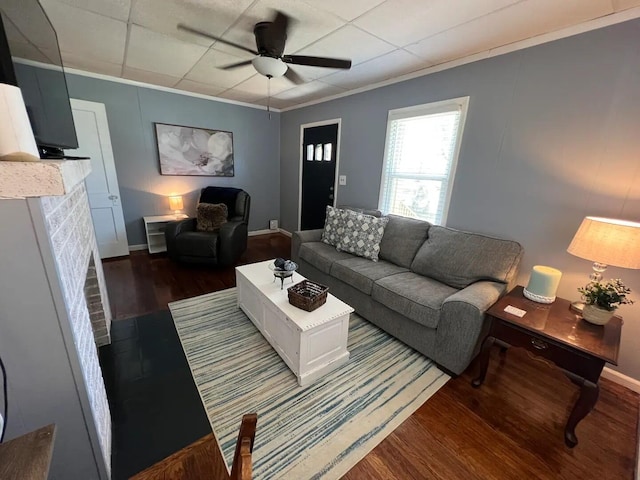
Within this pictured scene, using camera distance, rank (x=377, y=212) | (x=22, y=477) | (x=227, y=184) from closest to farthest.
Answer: (x=22, y=477), (x=377, y=212), (x=227, y=184)

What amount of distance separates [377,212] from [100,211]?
360 cm

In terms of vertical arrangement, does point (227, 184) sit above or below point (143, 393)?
above

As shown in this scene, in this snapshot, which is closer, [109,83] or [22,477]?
[22,477]

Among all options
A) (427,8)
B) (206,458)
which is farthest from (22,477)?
→ (427,8)

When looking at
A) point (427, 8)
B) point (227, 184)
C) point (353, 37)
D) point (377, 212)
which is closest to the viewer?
point (427, 8)

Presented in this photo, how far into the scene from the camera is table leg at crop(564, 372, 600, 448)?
1.28 m

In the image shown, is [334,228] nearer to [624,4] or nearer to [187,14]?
[187,14]

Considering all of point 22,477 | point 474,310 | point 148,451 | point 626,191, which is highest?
point 626,191

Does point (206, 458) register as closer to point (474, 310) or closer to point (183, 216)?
point (474, 310)

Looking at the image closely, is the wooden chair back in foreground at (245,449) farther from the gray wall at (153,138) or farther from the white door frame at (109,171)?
the gray wall at (153,138)

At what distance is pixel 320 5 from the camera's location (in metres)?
1.56

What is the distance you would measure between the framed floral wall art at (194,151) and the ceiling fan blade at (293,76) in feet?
5.48

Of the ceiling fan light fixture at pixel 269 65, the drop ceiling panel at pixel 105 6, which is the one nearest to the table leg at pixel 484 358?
the ceiling fan light fixture at pixel 269 65

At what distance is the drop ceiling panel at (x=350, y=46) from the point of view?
1883mm
